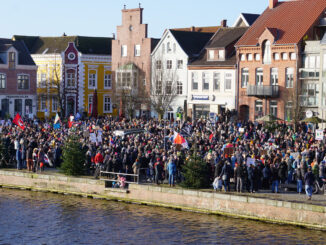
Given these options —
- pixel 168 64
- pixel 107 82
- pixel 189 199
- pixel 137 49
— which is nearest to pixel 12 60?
pixel 107 82

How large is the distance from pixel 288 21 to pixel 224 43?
7853mm

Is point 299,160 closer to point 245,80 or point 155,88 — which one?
point 245,80

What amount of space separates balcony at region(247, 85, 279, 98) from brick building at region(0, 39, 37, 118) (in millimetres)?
27505

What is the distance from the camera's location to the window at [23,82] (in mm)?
81812

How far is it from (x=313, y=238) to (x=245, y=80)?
39196 mm

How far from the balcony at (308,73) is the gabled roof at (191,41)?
15.2 metres

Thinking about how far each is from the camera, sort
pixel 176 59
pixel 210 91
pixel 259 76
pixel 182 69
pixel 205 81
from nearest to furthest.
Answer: pixel 259 76, pixel 210 91, pixel 205 81, pixel 182 69, pixel 176 59

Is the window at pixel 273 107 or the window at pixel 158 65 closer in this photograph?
the window at pixel 273 107

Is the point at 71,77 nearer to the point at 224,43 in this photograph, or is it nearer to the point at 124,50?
the point at 124,50

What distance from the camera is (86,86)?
3418 inches

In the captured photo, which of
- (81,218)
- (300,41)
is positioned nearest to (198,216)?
(81,218)

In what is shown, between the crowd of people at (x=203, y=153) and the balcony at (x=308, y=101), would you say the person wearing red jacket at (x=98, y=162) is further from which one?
the balcony at (x=308, y=101)

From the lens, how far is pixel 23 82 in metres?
82.1

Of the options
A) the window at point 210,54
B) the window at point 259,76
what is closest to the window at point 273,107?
the window at point 259,76
